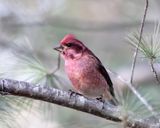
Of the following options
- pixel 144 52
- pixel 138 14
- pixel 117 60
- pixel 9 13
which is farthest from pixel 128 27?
pixel 144 52

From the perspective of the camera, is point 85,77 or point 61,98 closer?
point 61,98

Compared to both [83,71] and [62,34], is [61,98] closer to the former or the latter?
[83,71]

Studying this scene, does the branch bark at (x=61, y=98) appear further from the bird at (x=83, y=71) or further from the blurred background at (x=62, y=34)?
the bird at (x=83, y=71)

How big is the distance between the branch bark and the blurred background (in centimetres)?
46

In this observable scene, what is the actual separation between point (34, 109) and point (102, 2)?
14.6ft

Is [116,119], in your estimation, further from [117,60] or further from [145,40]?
[117,60]

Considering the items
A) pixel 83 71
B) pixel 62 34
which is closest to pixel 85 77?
pixel 83 71

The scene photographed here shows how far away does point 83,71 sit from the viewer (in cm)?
379

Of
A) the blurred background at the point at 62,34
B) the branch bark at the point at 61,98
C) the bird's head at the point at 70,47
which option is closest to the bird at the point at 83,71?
the bird's head at the point at 70,47

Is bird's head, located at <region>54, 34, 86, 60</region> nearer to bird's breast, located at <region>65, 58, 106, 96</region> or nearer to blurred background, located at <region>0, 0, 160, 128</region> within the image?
bird's breast, located at <region>65, 58, 106, 96</region>

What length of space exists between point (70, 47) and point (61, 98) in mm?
772

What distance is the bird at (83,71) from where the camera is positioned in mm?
3766

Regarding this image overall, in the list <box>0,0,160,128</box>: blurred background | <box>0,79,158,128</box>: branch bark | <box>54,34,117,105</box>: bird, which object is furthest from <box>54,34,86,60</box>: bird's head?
<box>0,79,158,128</box>: branch bark

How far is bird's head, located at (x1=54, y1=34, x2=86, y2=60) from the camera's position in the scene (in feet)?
12.2
